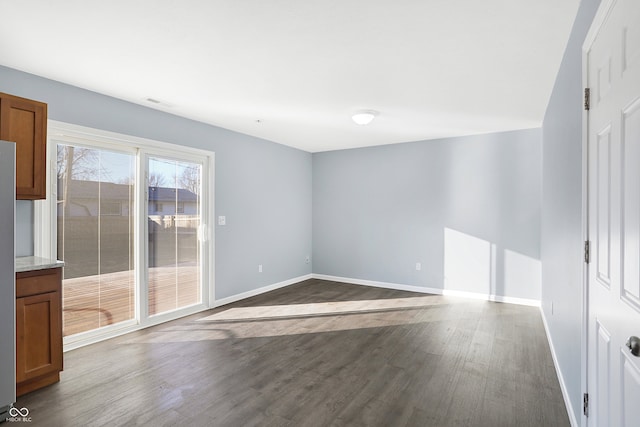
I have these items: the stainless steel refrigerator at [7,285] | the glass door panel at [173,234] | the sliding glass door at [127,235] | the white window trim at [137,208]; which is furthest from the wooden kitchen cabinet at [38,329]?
the glass door panel at [173,234]

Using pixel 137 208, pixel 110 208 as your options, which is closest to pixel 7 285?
pixel 110 208

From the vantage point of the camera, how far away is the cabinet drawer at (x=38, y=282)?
7.81 ft

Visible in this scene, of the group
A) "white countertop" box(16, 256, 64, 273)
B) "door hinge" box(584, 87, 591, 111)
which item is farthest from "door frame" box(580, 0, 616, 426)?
"white countertop" box(16, 256, 64, 273)

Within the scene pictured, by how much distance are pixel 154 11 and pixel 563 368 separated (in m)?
3.73

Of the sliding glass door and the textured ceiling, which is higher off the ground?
the textured ceiling

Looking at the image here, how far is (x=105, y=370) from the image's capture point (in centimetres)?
281

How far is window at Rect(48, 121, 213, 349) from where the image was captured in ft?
10.8

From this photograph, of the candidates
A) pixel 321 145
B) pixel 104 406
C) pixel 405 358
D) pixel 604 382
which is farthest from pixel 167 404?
pixel 321 145

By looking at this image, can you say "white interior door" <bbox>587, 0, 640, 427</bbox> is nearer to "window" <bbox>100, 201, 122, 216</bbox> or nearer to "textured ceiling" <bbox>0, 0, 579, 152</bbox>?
"textured ceiling" <bbox>0, 0, 579, 152</bbox>

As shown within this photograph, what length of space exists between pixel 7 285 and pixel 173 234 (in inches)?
82.7

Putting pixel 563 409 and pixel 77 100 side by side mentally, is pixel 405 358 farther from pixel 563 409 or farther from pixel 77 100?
pixel 77 100

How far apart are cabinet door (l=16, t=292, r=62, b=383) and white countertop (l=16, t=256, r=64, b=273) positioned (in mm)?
217

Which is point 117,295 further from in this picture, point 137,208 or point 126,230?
point 137,208

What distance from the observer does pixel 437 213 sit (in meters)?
5.41
